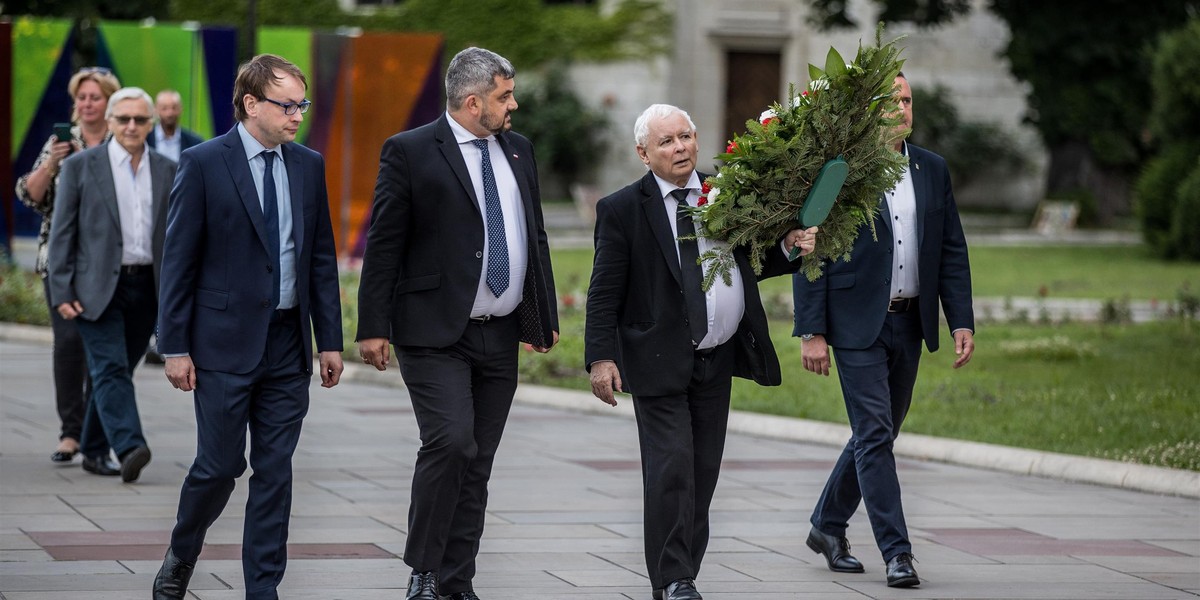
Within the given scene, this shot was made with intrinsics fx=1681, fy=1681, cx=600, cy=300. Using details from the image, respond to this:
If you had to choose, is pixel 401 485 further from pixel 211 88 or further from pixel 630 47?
pixel 630 47

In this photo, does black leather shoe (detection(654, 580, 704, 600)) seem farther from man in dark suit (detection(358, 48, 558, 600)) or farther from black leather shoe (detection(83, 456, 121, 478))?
black leather shoe (detection(83, 456, 121, 478))

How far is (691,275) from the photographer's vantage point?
19.0 feet

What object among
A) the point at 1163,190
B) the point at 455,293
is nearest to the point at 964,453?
the point at 455,293

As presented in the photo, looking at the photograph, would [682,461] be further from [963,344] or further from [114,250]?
[114,250]

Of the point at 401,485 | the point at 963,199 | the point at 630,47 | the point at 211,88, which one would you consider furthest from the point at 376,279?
the point at 963,199

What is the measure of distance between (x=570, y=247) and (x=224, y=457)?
21.3 m

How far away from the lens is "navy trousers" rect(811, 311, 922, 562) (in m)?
6.36

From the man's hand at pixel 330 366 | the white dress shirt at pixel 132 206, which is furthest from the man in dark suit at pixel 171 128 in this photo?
the man's hand at pixel 330 366

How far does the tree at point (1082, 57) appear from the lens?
27.5 meters

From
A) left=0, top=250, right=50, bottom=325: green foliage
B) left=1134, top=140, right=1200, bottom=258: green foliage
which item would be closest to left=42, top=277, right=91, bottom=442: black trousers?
left=0, top=250, right=50, bottom=325: green foliage

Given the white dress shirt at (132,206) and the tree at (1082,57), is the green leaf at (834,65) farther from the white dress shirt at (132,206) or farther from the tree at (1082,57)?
the tree at (1082,57)

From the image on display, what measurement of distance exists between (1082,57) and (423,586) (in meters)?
24.8

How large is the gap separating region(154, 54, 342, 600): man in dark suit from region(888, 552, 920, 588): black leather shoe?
2.27m

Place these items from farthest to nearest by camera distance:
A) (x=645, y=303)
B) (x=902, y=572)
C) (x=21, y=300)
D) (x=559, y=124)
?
1. (x=559, y=124)
2. (x=21, y=300)
3. (x=902, y=572)
4. (x=645, y=303)
